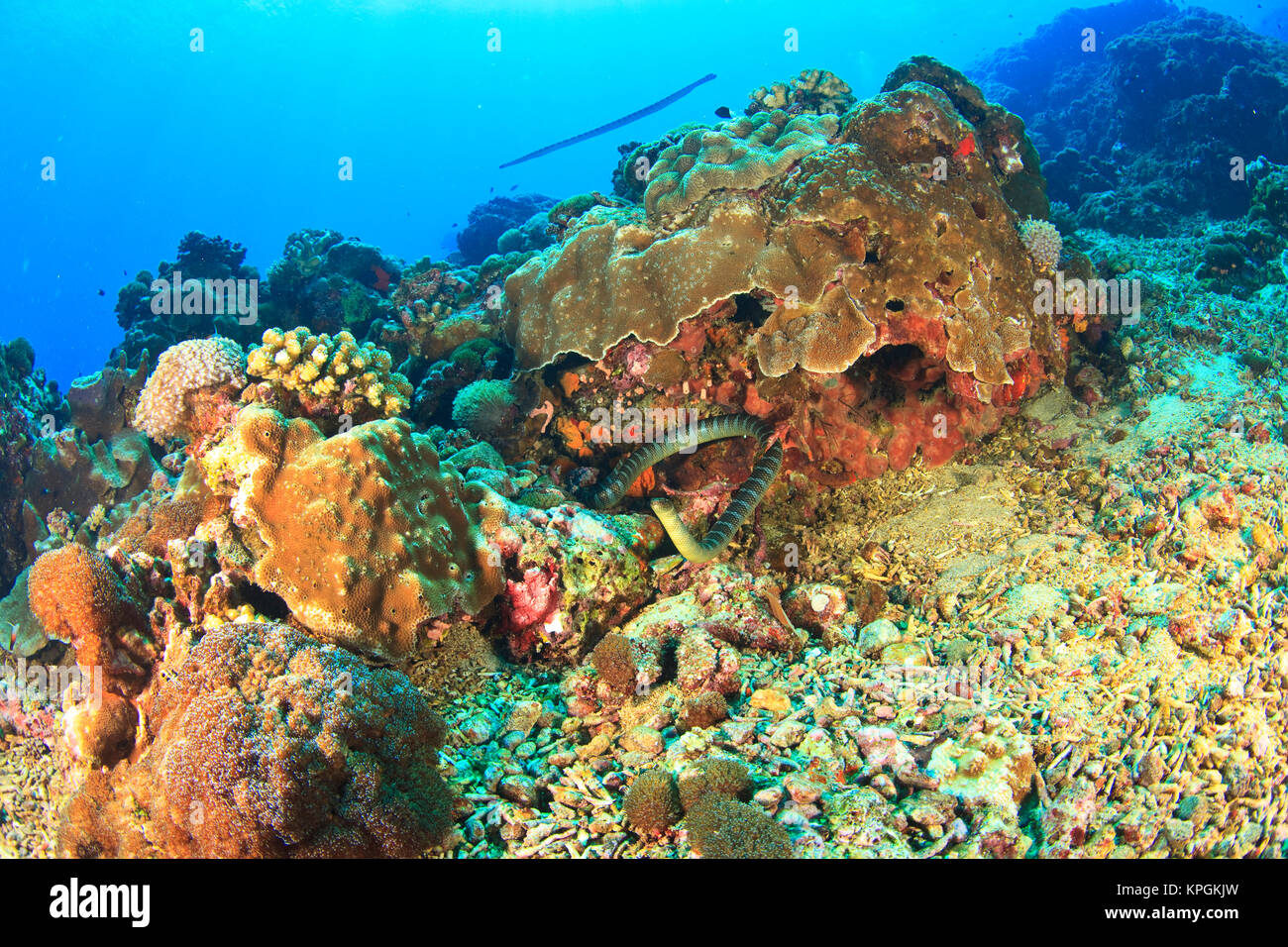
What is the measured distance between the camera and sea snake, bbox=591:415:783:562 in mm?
5648

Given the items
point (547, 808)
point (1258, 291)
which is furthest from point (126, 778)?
point (1258, 291)

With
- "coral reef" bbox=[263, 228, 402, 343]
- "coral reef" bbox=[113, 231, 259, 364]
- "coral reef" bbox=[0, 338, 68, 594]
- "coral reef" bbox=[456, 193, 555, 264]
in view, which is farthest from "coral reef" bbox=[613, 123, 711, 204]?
"coral reef" bbox=[456, 193, 555, 264]

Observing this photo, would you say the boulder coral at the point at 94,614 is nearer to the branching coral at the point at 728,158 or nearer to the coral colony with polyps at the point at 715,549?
the coral colony with polyps at the point at 715,549

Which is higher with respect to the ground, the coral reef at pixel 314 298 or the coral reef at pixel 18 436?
the coral reef at pixel 314 298

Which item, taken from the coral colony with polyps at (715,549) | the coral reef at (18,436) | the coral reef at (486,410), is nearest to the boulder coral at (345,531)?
the coral colony with polyps at (715,549)

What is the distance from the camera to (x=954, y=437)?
6.73 meters

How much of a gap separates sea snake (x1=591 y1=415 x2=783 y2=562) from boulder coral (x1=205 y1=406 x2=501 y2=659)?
1.95 m

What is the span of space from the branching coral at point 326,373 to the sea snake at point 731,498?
7.97 feet

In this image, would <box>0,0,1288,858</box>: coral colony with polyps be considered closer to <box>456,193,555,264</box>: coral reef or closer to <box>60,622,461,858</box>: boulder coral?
<box>60,622,461,858</box>: boulder coral

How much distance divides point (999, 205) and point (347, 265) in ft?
41.2

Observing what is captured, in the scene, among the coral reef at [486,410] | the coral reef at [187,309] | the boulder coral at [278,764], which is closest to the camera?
the boulder coral at [278,764]

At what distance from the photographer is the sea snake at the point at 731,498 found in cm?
565

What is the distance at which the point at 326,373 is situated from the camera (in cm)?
511
